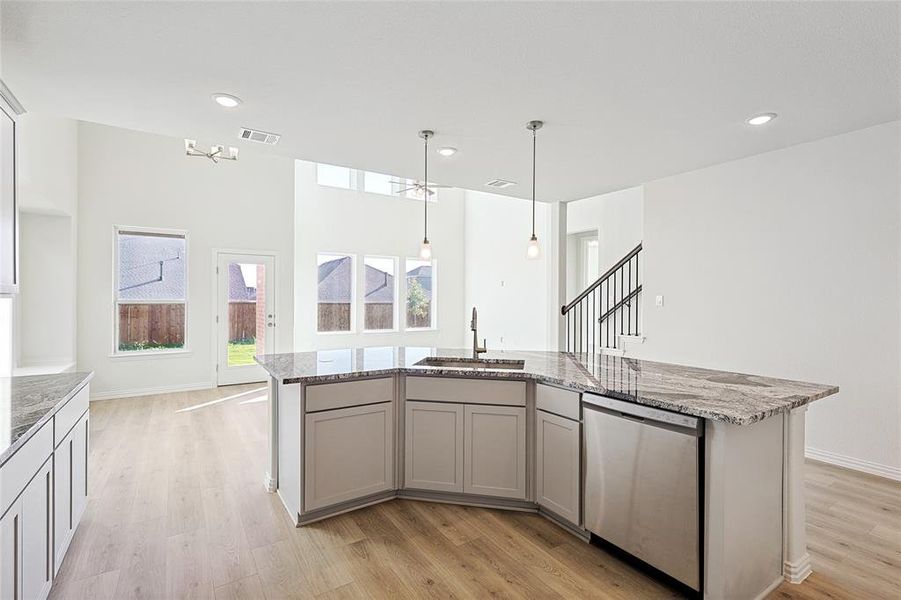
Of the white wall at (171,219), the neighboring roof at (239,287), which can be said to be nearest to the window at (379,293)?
the white wall at (171,219)

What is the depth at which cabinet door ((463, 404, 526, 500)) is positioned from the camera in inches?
108

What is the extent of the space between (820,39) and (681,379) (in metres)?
1.75

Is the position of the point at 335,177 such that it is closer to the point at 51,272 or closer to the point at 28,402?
the point at 51,272

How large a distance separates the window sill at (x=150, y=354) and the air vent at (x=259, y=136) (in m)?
3.93

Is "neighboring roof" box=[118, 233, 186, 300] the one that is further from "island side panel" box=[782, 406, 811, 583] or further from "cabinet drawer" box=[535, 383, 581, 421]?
"island side panel" box=[782, 406, 811, 583]

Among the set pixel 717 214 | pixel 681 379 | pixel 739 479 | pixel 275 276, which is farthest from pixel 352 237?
pixel 739 479

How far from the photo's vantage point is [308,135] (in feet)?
11.1

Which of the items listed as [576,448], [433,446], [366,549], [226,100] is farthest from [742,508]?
[226,100]

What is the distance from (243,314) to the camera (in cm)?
666

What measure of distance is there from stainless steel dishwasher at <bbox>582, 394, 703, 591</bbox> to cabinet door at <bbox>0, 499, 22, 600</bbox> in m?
2.31

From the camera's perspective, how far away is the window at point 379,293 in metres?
8.44

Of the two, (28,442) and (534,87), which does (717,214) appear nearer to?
(534,87)

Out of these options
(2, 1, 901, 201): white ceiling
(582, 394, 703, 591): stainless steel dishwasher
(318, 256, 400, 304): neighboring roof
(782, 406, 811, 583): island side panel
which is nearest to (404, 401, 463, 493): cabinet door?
(582, 394, 703, 591): stainless steel dishwasher

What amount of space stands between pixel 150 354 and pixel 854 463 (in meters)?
7.46
